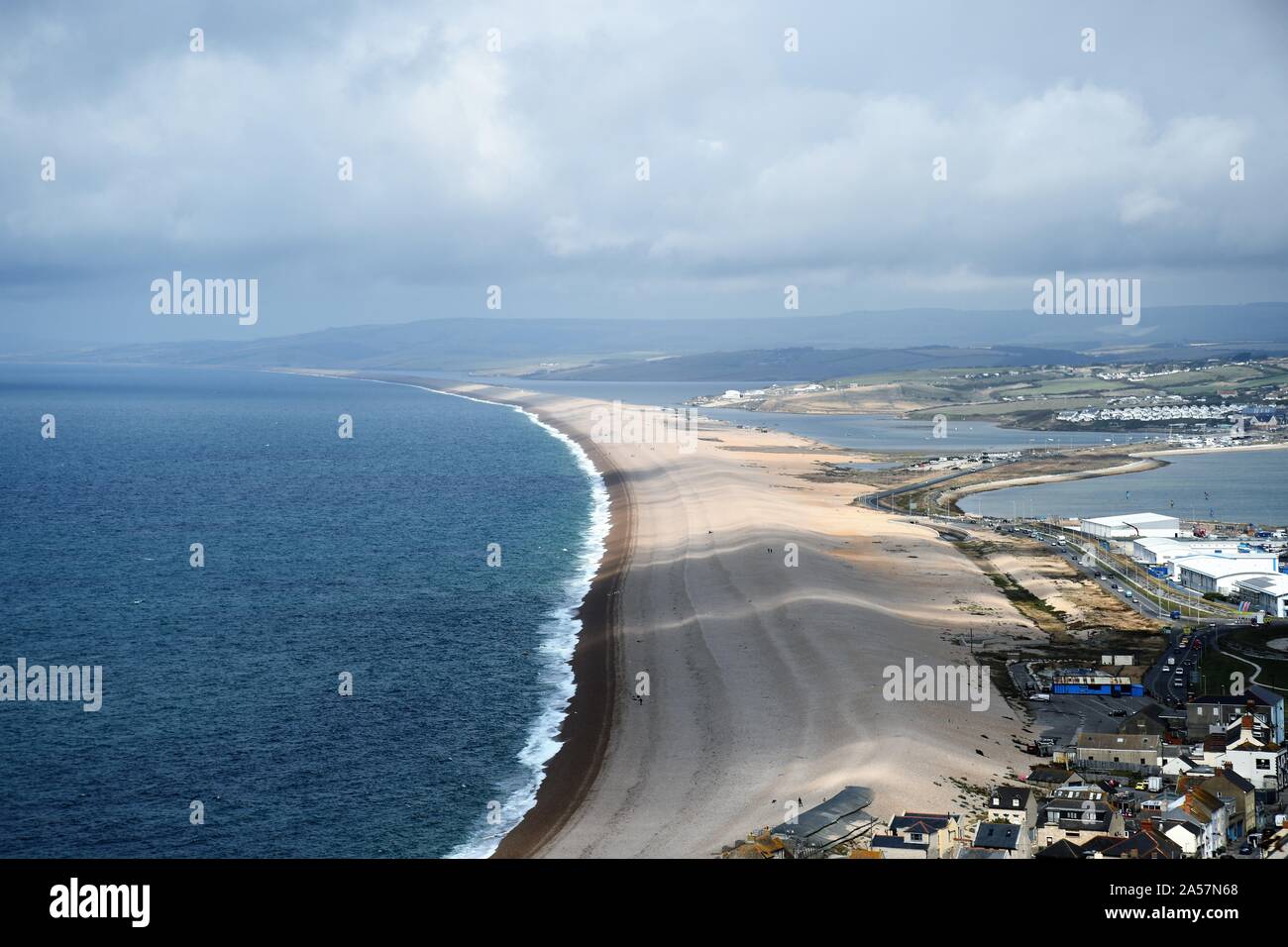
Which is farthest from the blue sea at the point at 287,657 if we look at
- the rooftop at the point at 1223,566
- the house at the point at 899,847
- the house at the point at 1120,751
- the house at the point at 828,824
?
the rooftop at the point at 1223,566

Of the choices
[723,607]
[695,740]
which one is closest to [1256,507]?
[723,607]

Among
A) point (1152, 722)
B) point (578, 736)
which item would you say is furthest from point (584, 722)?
point (1152, 722)

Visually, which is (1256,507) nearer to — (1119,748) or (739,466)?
(739,466)

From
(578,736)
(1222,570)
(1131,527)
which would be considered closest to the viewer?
(578,736)

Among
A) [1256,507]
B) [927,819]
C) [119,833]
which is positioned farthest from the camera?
[1256,507]

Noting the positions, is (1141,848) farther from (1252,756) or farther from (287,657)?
(287,657)

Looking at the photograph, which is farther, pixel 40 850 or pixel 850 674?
pixel 850 674

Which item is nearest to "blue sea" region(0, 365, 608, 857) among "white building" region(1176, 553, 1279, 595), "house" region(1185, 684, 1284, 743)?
"house" region(1185, 684, 1284, 743)
